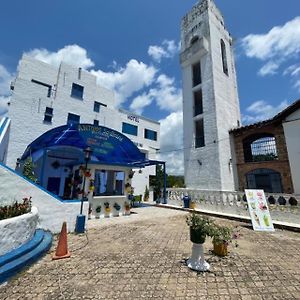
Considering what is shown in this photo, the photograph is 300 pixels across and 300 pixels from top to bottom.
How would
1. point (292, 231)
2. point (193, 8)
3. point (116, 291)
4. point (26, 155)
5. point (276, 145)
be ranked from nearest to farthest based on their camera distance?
point (116, 291)
point (292, 231)
point (26, 155)
point (276, 145)
point (193, 8)

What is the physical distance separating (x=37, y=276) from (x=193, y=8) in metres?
28.6

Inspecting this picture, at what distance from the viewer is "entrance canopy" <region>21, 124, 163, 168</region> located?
450 inches

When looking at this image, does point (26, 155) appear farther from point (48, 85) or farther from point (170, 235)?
point (170, 235)

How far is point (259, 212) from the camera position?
9.12 m

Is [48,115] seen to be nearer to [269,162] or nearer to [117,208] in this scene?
[117,208]

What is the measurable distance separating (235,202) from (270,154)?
7.09 m

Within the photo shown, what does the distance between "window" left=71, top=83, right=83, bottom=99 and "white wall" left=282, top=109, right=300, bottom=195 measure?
20082 mm

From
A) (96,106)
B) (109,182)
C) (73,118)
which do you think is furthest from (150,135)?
(109,182)

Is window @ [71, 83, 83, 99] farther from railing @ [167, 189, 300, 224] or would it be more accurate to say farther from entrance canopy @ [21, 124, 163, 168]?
railing @ [167, 189, 300, 224]

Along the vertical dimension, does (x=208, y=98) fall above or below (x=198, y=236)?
above

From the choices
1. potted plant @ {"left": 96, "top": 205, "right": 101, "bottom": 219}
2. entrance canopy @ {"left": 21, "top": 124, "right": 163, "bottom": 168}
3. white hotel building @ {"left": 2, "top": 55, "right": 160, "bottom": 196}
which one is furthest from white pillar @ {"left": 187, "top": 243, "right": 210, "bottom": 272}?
white hotel building @ {"left": 2, "top": 55, "right": 160, "bottom": 196}

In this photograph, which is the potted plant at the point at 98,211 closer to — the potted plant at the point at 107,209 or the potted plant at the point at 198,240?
the potted plant at the point at 107,209

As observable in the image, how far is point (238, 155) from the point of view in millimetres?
18234

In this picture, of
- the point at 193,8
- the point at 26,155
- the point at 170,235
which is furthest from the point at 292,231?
the point at 193,8
